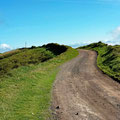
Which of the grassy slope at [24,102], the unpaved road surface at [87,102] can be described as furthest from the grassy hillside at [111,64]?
the grassy slope at [24,102]

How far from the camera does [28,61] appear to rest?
151 feet

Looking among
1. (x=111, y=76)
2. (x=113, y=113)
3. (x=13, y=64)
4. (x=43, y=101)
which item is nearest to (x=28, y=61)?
(x=13, y=64)

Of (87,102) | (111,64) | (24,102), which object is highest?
(111,64)

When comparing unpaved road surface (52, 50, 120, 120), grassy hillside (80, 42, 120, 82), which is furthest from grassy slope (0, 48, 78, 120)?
grassy hillside (80, 42, 120, 82)

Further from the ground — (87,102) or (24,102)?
(87,102)

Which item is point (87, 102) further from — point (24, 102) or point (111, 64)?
point (111, 64)

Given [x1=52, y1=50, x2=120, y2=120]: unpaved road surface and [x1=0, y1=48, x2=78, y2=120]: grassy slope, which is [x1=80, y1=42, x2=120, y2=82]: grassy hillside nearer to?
[x1=52, y1=50, x2=120, y2=120]: unpaved road surface

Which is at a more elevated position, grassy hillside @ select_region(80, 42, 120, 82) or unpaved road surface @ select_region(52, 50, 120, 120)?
grassy hillside @ select_region(80, 42, 120, 82)

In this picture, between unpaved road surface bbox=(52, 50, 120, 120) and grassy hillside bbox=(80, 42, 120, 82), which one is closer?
unpaved road surface bbox=(52, 50, 120, 120)

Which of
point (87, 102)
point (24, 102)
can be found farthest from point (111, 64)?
point (24, 102)

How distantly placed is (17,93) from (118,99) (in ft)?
26.1

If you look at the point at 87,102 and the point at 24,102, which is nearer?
the point at 87,102

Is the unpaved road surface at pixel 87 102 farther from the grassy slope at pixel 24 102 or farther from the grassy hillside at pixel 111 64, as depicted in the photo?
the grassy hillside at pixel 111 64

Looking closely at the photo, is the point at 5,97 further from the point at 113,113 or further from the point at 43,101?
the point at 113,113
